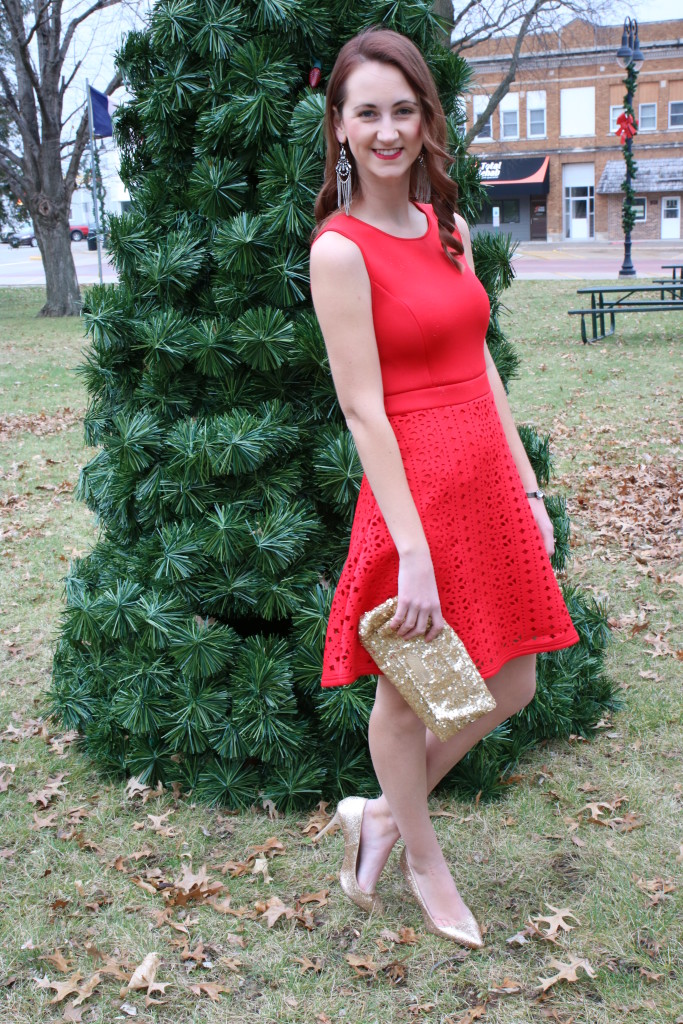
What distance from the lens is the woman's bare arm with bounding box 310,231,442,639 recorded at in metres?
2.19

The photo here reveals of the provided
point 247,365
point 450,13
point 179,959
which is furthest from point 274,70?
point 450,13

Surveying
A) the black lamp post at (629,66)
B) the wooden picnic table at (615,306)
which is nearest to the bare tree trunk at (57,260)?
the wooden picnic table at (615,306)

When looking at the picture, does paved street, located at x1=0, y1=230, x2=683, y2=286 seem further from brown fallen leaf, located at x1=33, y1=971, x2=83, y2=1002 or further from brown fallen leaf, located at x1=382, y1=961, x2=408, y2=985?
brown fallen leaf, located at x1=33, y1=971, x2=83, y2=1002

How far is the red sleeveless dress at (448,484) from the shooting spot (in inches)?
89.8

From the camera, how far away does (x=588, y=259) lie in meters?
33.5

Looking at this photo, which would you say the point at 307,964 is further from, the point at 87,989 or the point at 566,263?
the point at 566,263

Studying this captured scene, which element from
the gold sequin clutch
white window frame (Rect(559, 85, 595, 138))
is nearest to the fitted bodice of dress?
the gold sequin clutch

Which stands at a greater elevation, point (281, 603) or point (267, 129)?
point (267, 129)

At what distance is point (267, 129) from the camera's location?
3209 millimetres

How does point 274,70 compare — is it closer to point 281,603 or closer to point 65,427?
point 281,603

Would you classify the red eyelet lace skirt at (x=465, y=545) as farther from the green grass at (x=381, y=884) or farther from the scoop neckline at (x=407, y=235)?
the green grass at (x=381, y=884)

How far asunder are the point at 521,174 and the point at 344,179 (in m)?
44.6

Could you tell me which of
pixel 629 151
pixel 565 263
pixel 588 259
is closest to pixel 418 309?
pixel 629 151

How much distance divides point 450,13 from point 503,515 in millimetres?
7784
